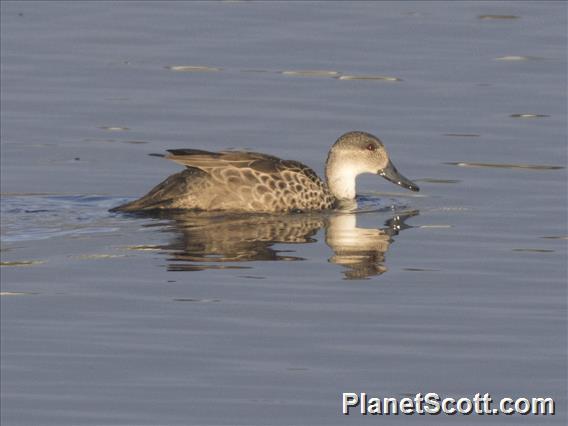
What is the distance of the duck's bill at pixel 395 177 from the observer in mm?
16203

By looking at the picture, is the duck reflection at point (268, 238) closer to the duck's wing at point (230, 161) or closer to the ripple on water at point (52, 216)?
the duck's wing at point (230, 161)

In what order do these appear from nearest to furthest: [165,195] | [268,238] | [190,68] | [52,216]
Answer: [268,238] → [52,216] → [165,195] → [190,68]

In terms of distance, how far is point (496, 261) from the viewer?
44.5ft

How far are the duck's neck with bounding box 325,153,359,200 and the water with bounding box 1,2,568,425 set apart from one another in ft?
0.72

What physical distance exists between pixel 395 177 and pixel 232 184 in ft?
5.34

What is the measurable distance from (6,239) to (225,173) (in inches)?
88.9

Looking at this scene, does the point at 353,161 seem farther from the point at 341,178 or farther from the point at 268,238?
the point at 268,238

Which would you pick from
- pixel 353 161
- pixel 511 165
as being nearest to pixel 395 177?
pixel 353 161

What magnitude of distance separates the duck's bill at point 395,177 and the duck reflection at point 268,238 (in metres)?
0.41

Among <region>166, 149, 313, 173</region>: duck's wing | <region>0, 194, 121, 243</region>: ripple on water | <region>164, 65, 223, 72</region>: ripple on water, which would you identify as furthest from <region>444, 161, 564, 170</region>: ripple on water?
<region>164, 65, 223, 72</region>: ripple on water

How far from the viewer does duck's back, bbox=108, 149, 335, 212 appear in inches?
607

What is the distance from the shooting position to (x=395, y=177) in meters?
16.3

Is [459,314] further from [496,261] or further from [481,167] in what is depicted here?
[481,167]

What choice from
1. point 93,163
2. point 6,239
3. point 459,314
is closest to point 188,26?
point 93,163
